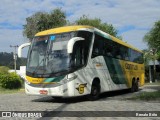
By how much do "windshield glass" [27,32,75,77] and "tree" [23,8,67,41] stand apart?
27.8 meters

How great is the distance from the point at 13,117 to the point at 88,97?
6.76 m

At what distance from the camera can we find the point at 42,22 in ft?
144

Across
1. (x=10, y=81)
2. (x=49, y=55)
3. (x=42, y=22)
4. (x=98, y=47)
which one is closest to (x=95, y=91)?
(x=98, y=47)

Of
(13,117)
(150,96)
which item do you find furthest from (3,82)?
(13,117)

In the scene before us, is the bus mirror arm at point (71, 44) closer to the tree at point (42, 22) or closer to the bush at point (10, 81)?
the bush at point (10, 81)

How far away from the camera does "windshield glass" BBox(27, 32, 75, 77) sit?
15.2 metres

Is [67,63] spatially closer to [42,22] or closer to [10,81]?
[10,81]

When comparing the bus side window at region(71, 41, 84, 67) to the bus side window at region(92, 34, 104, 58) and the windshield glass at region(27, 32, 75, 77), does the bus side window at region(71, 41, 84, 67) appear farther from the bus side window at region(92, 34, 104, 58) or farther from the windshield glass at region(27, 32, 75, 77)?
the bus side window at region(92, 34, 104, 58)

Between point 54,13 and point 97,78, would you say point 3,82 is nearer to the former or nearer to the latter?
point 97,78

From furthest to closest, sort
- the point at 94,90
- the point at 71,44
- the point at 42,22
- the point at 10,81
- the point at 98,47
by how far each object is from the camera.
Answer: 1. the point at 42,22
2. the point at 10,81
3. the point at 98,47
4. the point at 94,90
5. the point at 71,44

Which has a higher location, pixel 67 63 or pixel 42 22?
pixel 42 22

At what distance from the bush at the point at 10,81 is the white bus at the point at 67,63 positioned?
13.1m

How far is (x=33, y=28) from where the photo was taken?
4409cm

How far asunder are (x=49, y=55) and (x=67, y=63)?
1.03m
